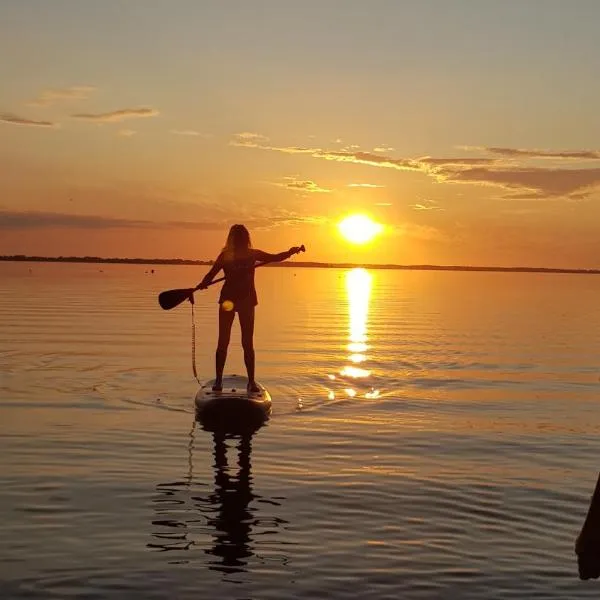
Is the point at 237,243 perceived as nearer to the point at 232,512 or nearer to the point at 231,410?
the point at 231,410

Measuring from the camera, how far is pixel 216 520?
11.2m

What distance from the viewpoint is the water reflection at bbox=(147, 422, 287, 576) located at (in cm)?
994

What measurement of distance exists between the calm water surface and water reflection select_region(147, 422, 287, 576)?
0.04 metres

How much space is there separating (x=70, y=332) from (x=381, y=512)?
27.6m

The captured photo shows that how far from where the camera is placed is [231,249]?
711 inches

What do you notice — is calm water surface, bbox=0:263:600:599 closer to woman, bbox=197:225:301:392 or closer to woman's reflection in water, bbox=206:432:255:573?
woman's reflection in water, bbox=206:432:255:573

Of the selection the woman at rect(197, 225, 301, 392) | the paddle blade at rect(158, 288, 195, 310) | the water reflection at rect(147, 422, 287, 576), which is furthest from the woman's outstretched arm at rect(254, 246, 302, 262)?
the water reflection at rect(147, 422, 287, 576)

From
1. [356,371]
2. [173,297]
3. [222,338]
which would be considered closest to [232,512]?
[222,338]

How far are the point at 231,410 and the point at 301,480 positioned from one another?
460 centimetres

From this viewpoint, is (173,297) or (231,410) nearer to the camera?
(231,410)

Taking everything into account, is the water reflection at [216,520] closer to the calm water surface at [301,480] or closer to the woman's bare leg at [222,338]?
the calm water surface at [301,480]

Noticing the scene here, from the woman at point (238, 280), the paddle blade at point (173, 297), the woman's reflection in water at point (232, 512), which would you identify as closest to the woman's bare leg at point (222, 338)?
the woman at point (238, 280)

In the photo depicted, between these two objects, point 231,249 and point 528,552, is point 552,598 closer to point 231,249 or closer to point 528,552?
point 528,552

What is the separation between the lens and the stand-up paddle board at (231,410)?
1778 cm
